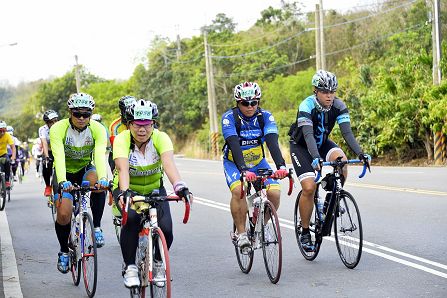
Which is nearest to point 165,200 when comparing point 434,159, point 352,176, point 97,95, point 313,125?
point 313,125

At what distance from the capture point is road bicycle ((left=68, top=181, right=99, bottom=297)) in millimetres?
8438

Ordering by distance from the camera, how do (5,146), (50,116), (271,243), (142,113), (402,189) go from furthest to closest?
(5,146) → (402,189) → (50,116) → (271,243) → (142,113)

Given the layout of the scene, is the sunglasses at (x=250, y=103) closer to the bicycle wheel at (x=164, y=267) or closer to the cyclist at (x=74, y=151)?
the cyclist at (x=74, y=151)

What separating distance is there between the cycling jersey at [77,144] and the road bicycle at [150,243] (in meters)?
1.89

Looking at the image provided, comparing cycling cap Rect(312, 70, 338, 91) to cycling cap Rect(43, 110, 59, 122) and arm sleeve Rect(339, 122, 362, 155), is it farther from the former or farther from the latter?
cycling cap Rect(43, 110, 59, 122)

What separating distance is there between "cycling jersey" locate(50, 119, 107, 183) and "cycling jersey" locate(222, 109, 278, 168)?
54.0 inches

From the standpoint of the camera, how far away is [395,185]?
61.8 feet

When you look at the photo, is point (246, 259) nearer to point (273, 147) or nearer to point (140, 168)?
point (273, 147)

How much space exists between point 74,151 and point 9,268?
1.72 meters

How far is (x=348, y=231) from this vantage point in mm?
9078

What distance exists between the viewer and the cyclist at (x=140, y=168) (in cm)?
731

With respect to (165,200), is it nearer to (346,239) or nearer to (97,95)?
(346,239)

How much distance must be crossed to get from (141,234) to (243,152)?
2.29m

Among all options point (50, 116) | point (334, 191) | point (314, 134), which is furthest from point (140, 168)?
point (50, 116)
